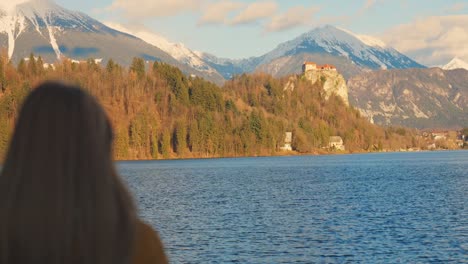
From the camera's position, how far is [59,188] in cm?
315

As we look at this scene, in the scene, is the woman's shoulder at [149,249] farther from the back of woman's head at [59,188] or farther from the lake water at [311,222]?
the lake water at [311,222]

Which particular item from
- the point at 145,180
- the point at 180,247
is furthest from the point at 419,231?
the point at 145,180

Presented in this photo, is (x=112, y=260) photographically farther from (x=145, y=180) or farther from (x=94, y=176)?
(x=145, y=180)

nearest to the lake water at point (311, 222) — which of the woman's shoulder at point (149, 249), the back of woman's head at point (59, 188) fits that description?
the woman's shoulder at point (149, 249)

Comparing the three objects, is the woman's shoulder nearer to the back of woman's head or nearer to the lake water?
the back of woman's head

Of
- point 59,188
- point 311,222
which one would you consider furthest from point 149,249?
point 311,222

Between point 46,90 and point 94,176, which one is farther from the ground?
point 46,90

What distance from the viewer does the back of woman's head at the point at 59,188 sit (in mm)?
3131

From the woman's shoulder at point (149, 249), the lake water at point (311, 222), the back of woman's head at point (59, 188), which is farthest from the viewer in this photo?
the lake water at point (311, 222)

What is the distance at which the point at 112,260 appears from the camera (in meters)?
3.20

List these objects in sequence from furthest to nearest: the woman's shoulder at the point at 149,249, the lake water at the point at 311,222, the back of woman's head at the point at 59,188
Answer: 1. the lake water at the point at 311,222
2. the woman's shoulder at the point at 149,249
3. the back of woman's head at the point at 59,188

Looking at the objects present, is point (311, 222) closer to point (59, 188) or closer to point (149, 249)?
point (149, 249)

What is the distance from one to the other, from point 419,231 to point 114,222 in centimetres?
A: 4718

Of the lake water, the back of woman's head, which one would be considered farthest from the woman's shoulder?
the lake water
